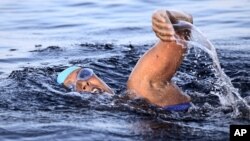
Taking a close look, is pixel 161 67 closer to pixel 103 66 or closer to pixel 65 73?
pixel 65 73

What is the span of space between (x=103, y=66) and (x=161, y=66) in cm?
266

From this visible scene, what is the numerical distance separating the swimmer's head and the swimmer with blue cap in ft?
1.75

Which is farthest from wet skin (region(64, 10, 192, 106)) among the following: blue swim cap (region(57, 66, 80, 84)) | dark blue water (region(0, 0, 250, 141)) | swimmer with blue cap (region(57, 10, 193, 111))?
blue swim cap (region(57, 66, 80, 84))

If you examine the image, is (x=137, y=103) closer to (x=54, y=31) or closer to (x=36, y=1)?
(x=54, y=31)

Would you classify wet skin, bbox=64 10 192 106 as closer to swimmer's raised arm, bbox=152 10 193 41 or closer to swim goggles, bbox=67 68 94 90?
swimmer's raised arm, bbox=152 10 193 41

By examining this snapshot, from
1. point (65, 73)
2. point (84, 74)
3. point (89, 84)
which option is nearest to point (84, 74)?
point (84, 74)

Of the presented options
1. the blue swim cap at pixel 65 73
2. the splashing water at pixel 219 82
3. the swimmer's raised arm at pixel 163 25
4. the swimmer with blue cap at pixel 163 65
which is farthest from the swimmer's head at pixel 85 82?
the swimmer's raised arm at pixel 163 25

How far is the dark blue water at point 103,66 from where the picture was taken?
4.50m

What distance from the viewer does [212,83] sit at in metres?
6.45

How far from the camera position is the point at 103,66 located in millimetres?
7207

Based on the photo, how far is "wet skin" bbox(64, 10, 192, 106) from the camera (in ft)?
14.6

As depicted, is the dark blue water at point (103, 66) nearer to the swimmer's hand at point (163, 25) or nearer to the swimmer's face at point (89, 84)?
the swimmer's face at point (89, 84)

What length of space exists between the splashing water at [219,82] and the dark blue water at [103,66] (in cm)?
8

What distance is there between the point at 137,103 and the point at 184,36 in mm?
736
